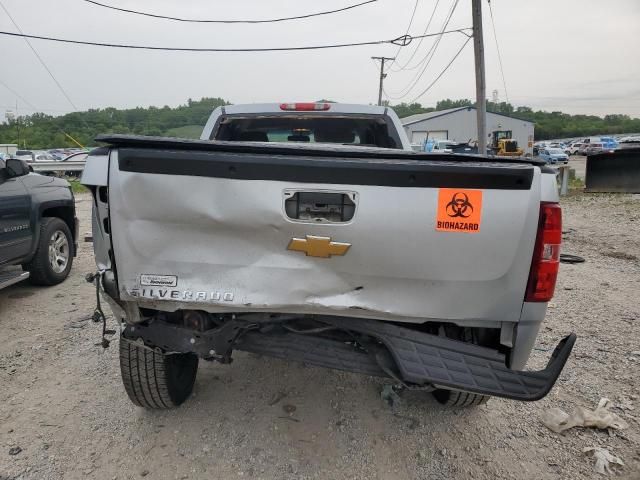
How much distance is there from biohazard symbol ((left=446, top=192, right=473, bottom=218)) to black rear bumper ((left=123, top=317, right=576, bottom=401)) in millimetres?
600

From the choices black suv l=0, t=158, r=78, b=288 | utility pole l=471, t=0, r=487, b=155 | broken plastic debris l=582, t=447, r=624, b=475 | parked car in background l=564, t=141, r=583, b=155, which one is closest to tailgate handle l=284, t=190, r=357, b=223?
broken plastic debris l=582, t=447, r=624, b=475

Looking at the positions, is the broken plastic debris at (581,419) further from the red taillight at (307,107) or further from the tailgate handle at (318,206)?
the red taillight at (307,107)

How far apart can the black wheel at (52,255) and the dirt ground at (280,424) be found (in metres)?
1.24

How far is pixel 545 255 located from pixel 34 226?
5.17 metres

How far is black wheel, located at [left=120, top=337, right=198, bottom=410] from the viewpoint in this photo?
2.75 m

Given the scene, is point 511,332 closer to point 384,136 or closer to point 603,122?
point 384,136

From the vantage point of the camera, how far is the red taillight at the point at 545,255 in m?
2.07

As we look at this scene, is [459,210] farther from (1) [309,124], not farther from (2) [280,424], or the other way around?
(1) [309,124]

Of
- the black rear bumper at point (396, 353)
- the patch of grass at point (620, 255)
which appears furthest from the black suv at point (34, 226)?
the patch of grass at point (620, 255)

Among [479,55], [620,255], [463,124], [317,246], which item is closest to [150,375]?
[317,246]

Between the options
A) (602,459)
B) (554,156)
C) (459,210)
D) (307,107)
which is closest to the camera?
(459,210)

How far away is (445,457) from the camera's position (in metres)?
2.71

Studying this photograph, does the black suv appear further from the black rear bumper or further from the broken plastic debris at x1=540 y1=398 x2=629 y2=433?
the broken plastic debris at x1=540 y1=398 x2=629 y2=433

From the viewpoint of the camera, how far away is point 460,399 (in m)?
3.01
